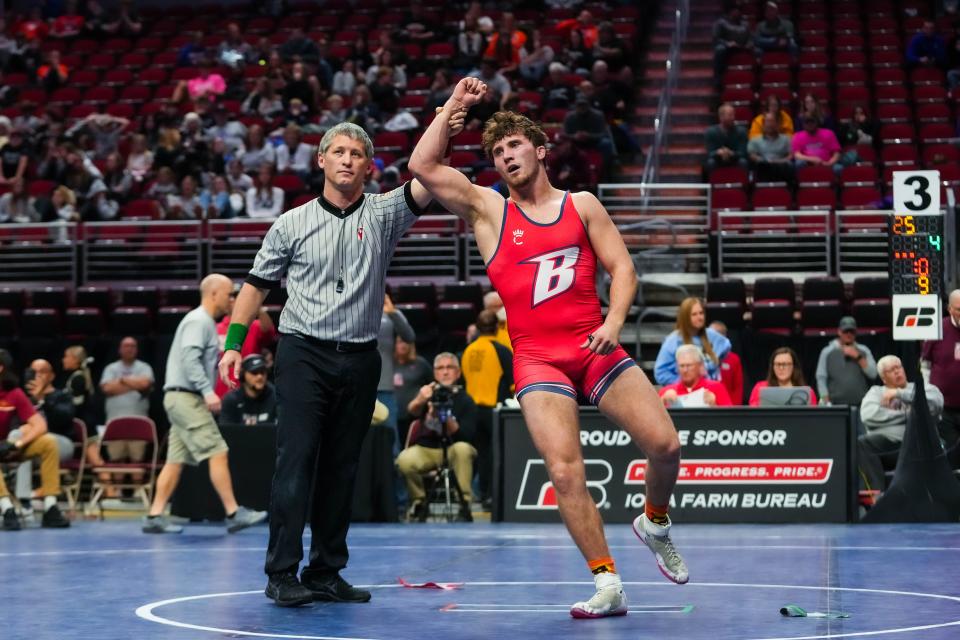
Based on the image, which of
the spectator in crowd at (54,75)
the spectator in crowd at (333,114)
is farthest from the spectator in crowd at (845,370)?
the spectator in crowd at (54,75)

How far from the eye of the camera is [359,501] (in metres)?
11.8

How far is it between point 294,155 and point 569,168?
408 centimetres

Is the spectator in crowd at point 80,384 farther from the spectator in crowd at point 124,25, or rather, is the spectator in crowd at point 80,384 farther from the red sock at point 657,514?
the spectator in crowd at point 124,25

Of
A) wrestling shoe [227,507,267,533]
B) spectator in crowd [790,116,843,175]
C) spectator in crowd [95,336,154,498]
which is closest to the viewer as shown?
wrestling shoe [227,507,267,533]

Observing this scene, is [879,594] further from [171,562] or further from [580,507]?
[171,562]

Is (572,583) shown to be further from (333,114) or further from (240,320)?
(333,114)

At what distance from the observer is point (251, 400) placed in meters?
12.4

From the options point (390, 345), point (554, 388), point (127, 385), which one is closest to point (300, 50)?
point (127, 385)

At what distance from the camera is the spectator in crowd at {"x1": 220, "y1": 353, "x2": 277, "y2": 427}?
1228cm

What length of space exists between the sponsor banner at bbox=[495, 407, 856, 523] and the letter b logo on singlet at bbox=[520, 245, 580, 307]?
545 cm

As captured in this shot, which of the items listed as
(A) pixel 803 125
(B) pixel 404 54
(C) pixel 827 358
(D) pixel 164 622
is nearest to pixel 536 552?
(D) pixel 164 622

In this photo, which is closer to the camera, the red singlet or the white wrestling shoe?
the white wrestling shoe

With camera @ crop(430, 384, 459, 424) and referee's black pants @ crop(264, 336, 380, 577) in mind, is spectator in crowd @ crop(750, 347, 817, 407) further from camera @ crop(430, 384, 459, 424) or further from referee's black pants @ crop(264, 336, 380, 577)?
referee's black pants @ crop(264, 336, 380, 577)

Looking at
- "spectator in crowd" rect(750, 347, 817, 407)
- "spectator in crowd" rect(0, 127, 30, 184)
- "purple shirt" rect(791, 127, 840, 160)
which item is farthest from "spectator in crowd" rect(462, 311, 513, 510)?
"spectator in crowd" rect(0, 127, 30, 184)
